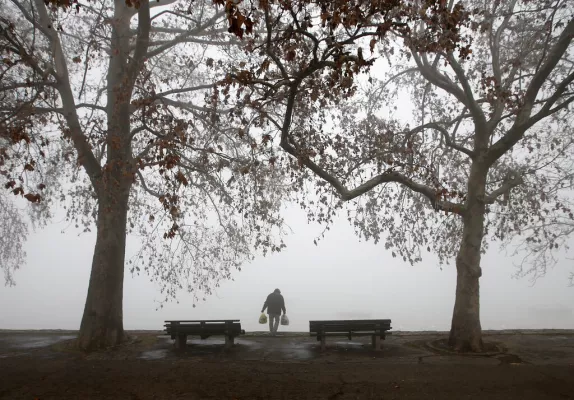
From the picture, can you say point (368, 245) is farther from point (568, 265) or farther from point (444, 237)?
point (444, 237)

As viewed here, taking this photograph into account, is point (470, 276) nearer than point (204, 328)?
No

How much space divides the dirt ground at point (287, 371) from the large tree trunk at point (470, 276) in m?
0.59

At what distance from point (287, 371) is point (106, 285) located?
18.6ft

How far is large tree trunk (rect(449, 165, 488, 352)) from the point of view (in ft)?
36.1

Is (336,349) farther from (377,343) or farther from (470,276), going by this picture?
(470,276)

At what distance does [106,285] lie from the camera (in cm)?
1181

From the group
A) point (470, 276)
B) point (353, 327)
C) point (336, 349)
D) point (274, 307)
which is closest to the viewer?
point (353, 327)

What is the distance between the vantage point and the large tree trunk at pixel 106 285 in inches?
450

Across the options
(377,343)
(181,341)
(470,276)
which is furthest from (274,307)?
(470,276)

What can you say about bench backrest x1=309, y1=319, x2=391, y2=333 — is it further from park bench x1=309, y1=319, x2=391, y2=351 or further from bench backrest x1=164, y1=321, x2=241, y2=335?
bench backrest x1=164, y1=321, x2=241, y2=335

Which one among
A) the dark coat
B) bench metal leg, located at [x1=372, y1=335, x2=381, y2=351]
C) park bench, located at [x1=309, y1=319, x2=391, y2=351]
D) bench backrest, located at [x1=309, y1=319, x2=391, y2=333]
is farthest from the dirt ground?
the dark coat

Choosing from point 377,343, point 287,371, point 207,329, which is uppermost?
point 207,329

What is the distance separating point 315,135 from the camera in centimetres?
1160

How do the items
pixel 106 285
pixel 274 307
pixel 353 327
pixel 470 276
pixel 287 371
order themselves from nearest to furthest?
pixel 287 371 < pixel 353 327 < pixel 470 276 < pixel 106 285 < pixel 274 307
